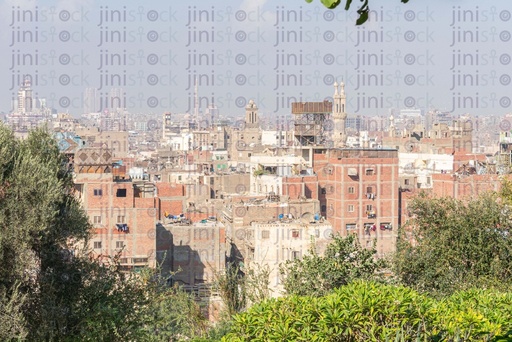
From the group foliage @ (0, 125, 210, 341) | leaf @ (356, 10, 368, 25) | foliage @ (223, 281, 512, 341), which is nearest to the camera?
leaf @ (356, 10, 368, 25)

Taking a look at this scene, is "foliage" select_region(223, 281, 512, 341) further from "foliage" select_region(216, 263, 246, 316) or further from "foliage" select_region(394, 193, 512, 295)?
"foliage" select_region(394, 193, 512, 295)

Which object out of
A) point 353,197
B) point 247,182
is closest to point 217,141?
point 247,182

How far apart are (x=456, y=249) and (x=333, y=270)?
256 centimetres

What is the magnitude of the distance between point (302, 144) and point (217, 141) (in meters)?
56.9

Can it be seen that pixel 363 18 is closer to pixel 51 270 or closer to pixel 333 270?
pixel 51 270

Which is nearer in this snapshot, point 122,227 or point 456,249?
point 456,249

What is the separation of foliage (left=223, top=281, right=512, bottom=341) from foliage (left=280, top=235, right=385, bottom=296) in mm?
4144

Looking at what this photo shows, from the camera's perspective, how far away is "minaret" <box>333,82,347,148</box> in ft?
231

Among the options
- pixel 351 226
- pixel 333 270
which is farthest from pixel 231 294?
pixel 351 226

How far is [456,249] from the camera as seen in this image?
1282 centimetres

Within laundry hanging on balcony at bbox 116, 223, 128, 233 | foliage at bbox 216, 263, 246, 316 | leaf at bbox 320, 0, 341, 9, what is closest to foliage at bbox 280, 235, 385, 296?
foliage at bbox 216, 263, 246, 316

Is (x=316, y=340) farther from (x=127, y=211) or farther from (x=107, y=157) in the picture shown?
(x=107, y=157)

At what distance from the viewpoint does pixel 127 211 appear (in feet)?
84.4

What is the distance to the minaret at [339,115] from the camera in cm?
7050
